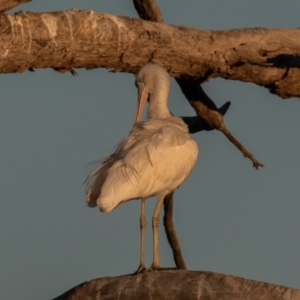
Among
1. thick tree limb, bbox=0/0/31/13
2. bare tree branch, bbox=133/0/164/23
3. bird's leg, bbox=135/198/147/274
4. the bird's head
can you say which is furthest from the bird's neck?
thick tree limb, bbox=0/0/31/13

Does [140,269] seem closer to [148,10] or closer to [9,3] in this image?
[9,3]

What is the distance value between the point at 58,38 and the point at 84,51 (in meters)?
0.37

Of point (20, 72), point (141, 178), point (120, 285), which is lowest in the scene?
point (120, 285)

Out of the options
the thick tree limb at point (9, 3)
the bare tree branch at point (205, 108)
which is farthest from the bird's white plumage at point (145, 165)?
the thick tree limb at point (9, 3)

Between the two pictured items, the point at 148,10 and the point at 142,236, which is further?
the point at 148,10

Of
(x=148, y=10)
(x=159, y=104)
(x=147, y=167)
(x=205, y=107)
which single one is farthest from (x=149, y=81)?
(x=147, y=167)

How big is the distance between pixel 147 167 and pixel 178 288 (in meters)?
1.52

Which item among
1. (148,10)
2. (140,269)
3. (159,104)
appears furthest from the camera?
(148,10)

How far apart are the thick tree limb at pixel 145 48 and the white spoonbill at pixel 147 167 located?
363 mm

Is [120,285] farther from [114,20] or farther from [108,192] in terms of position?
[114,20]

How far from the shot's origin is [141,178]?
43.3 feet

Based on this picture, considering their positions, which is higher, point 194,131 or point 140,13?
point 140,13

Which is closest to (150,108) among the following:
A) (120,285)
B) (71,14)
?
(71,14)

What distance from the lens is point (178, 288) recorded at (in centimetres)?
1214
